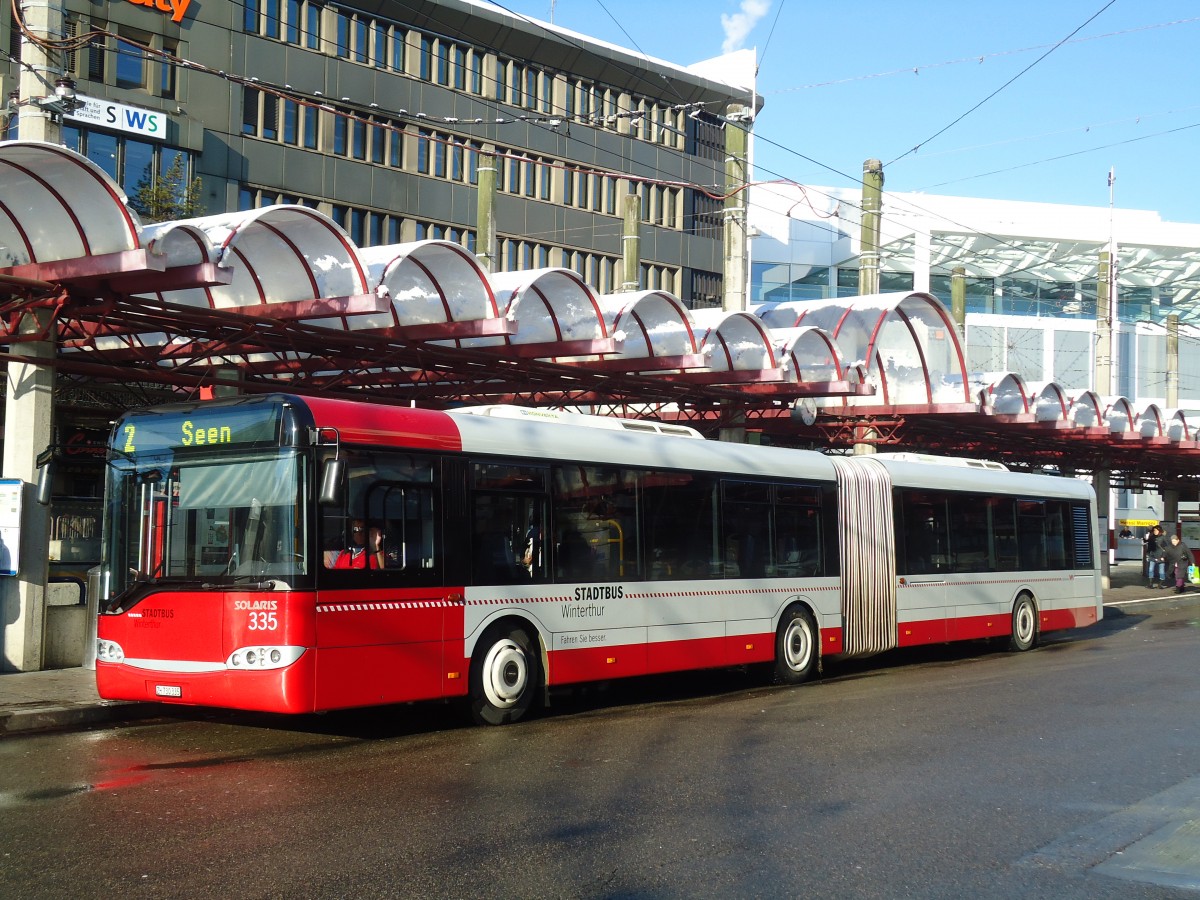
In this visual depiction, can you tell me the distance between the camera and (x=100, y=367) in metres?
16.4

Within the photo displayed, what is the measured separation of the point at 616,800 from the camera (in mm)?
8633

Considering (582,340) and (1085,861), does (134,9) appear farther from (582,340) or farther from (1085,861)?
(1085,861)

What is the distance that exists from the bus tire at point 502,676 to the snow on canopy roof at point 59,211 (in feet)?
17.3

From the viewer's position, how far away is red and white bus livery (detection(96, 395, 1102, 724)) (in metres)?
10.8

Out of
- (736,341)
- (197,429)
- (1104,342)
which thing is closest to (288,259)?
(197,429)

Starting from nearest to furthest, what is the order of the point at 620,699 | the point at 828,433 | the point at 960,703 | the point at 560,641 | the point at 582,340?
the point at 560,641 < the point at 960,703 < the point at 620,699 < the point at 582,340 < the point at 828,433

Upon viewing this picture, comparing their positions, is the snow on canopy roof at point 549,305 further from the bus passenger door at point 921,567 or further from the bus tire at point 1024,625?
the bus tire at point 1024,625

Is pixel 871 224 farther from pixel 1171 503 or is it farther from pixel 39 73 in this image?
pixel 1171 503

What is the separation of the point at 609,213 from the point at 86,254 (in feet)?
127

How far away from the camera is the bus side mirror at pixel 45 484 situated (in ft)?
43.5

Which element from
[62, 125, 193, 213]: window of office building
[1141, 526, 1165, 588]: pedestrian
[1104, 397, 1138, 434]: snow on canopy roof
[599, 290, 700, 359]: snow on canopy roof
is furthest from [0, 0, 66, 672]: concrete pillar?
[1141, 526, 1165, 588]: pedestrian

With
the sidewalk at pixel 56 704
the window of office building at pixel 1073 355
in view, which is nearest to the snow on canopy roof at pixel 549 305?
the sidewalk at pixel 56 704

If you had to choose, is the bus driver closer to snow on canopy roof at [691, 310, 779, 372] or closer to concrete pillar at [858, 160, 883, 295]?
snow on canopy roof at [691, 310, 779, 372]

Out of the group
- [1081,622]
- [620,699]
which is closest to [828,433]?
[1081,622]
